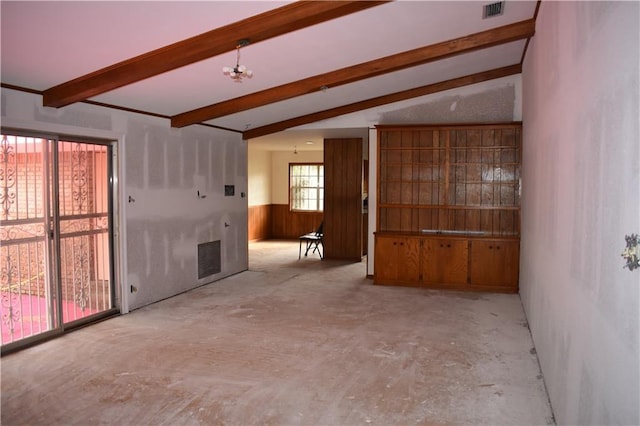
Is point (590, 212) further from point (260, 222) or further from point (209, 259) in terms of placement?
point (260, 222)

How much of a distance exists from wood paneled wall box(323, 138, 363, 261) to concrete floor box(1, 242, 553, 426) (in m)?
3.01

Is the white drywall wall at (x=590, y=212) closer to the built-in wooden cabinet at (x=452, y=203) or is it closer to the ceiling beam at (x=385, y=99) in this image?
the built-in wooden cabinet at (x=452, y=203)

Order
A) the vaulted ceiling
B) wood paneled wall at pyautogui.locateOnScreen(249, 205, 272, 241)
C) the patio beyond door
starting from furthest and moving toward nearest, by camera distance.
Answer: wood paneled wall at pyautogui.locateOnScreen(249, 205, 272, 241) → the patio beyond door → the vaulted ceiling

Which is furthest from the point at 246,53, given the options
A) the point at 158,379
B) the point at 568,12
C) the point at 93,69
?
the point at 158,379

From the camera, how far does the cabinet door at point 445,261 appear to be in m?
6.24

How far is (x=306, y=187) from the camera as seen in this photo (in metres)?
12.0

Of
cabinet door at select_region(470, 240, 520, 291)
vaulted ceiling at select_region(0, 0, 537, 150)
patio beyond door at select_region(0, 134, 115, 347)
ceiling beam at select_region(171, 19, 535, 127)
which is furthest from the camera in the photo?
cabinet door at select_region(470, 240, 520, 291)

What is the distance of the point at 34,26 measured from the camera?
9.59 ft

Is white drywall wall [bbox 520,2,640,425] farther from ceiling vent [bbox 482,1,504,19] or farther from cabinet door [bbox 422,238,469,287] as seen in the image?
cabinet door [bbox 422,238,469,287]

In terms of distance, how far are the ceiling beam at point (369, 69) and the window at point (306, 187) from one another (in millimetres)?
6348

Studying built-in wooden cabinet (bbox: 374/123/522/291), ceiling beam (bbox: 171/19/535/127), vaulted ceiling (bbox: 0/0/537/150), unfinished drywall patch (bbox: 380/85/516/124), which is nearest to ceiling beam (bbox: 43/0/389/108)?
vaulted ceiling (bbox: 0/0/537/150)

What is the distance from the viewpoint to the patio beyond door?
390 centimetres

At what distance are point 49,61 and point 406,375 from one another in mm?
3585

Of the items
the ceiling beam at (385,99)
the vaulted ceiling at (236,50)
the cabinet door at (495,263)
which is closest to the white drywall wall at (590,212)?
the vaulted ceiling at (236,50)
